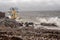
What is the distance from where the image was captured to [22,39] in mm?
19344

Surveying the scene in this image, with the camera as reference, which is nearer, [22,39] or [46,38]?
[22,39]

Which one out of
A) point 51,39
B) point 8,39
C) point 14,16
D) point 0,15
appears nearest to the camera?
point 8,39

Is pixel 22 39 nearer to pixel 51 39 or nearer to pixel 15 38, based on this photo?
pixel 15 38

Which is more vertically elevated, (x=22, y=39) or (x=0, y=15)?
(x=22, y=39)

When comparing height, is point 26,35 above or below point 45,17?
above

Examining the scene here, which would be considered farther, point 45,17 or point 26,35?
point 45,17

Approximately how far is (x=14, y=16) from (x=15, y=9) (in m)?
1.66

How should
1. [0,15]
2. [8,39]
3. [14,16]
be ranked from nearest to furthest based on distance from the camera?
[8,39], [0,15], [14,16]

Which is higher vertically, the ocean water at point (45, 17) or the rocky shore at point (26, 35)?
the rocky shore at point (26, 35)

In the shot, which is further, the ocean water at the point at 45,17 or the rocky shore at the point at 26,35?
the ocean water at the point at 45,17

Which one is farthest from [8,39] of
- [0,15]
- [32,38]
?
[0,15]

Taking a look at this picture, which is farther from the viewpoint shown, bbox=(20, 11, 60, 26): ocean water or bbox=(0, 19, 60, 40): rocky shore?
bbox=(20, 11, 60, 26): ocean water

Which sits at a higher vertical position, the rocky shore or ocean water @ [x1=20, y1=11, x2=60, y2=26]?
the rocky shore

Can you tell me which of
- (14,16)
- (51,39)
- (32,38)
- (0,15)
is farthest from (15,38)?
(14,16)
